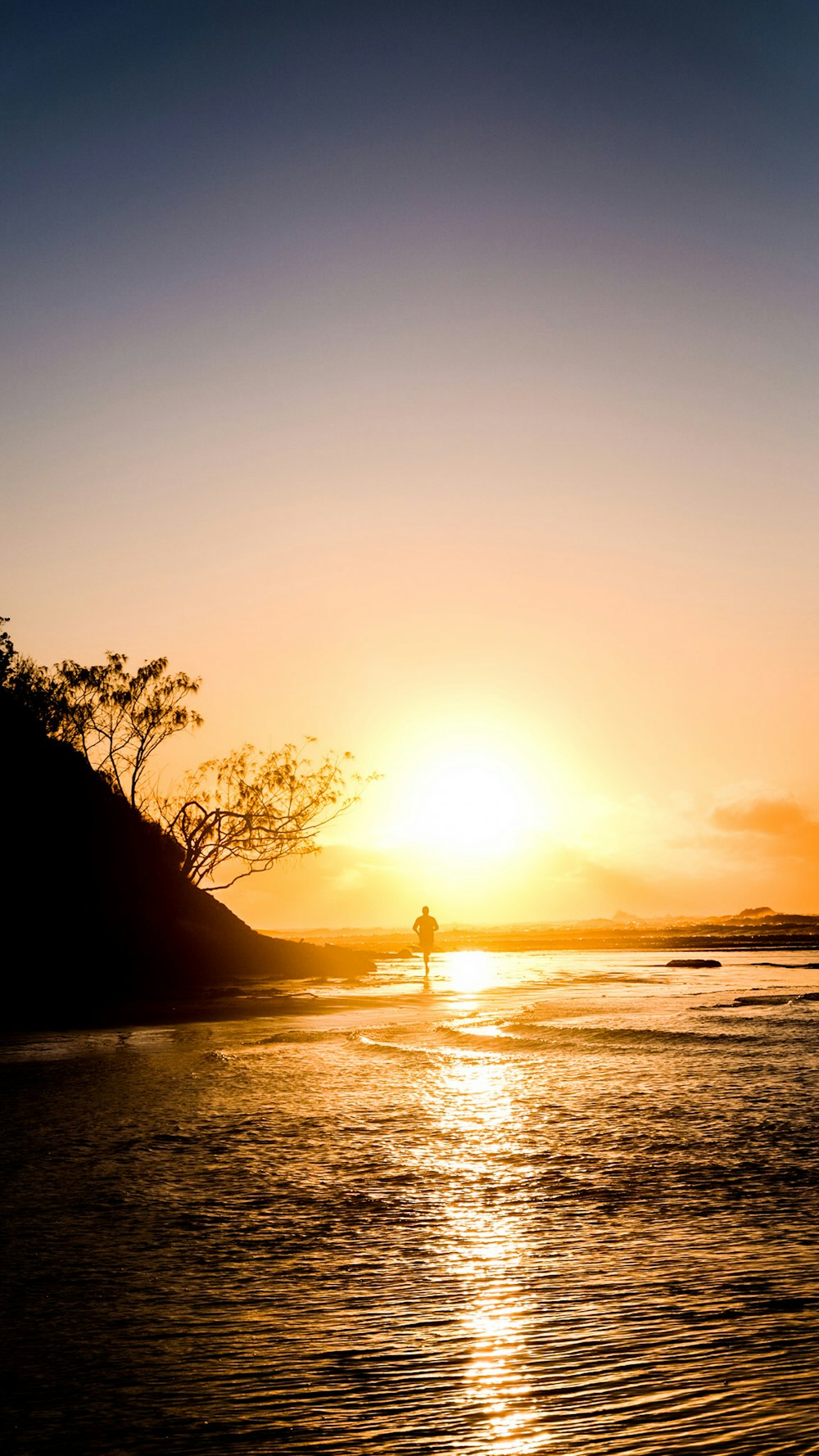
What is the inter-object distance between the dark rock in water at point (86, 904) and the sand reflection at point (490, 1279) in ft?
61.7

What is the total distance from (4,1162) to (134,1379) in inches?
202

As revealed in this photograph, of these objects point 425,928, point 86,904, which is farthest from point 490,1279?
Answer: point 425,928

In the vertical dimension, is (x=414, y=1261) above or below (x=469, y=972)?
above

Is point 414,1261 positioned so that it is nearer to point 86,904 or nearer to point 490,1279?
point 490,1279

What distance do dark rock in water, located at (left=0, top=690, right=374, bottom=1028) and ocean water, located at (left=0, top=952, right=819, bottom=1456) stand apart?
683 inches

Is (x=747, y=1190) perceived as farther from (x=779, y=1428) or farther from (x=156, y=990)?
(x=156, y=990)

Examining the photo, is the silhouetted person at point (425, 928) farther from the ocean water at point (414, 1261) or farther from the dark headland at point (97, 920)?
the ocean water at point (414, 1261)

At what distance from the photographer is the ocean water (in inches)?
161

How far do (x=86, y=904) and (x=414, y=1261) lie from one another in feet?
97.0

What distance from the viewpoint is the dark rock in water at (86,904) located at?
1214 inches

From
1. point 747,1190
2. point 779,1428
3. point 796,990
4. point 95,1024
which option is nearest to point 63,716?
point 95,1024

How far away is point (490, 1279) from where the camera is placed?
5.72 metres

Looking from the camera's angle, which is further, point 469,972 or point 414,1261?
point 469,972

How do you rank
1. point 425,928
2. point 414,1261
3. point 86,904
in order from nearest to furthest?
1. point 414,1261
2. point 86,904
3. point 425,928
